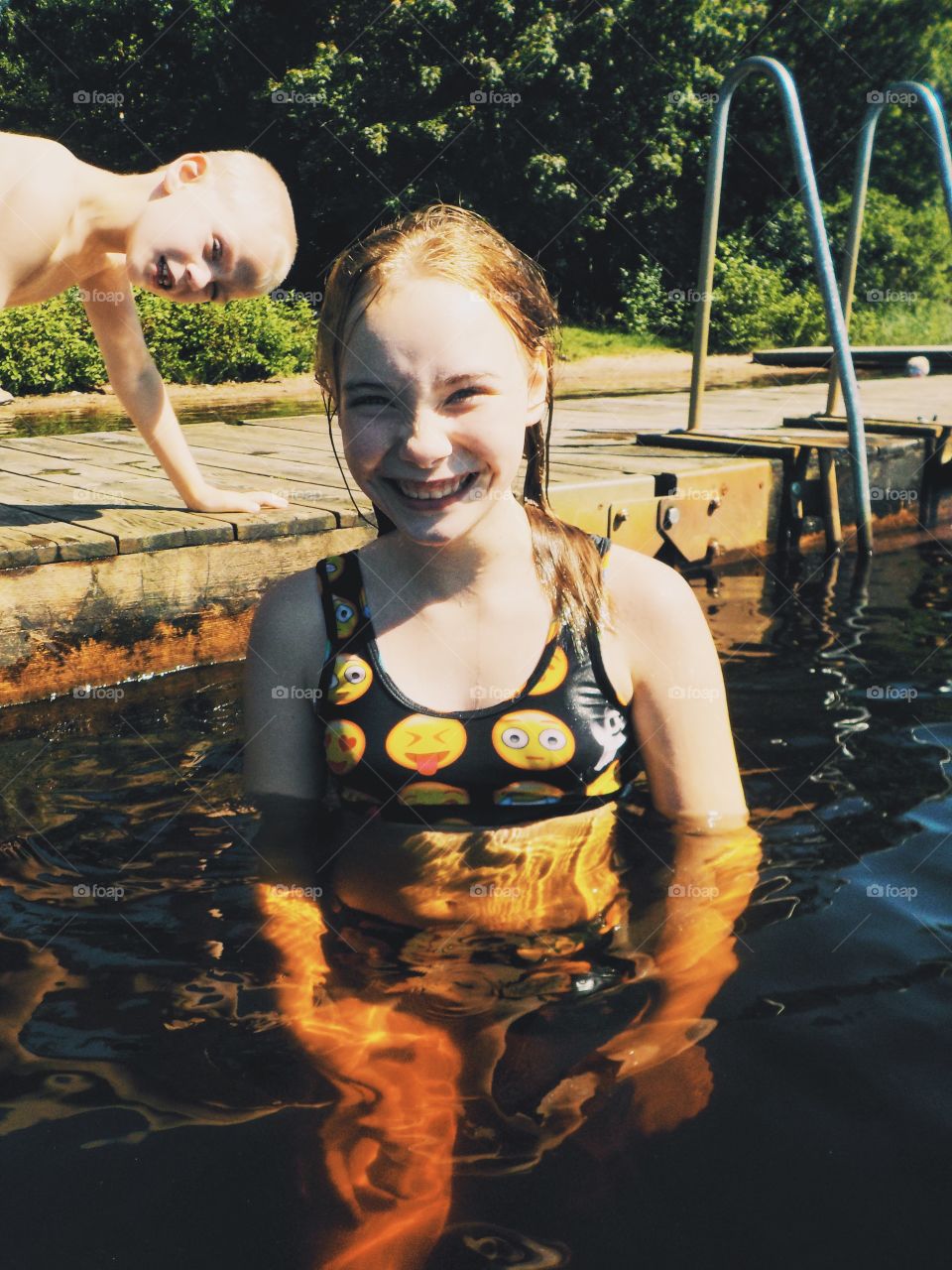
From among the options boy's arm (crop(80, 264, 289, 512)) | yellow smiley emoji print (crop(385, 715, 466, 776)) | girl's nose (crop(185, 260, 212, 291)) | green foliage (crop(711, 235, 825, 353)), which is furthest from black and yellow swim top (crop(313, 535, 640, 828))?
green foliage (crop(711, 235, 825, 353))

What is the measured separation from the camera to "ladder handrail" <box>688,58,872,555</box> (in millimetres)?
6168

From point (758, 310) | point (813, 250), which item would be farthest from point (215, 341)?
point (758, 310)

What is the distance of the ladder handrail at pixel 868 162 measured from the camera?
6.12 m

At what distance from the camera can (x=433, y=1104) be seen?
1.90 m

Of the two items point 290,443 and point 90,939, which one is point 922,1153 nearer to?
point 90,939

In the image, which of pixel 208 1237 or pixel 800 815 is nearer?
pixel 208 1237

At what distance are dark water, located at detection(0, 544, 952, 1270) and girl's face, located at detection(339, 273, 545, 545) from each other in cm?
86

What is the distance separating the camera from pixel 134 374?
174 inches

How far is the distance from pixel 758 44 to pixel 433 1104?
28.5 meters

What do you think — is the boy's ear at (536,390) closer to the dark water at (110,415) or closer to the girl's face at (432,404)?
the girl's face at (432,404)

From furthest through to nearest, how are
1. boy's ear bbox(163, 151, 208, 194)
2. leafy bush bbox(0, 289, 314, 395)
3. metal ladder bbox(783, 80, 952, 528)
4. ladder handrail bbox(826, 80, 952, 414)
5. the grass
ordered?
the grass → leafy bush bbox(0, 289, 314, 395) → metal ladder bbox(783, 80, 952, 528) → ladder handrail bbox(826, 80, 952, 414) → boy's ear bbox(163, 151, 208, 194)

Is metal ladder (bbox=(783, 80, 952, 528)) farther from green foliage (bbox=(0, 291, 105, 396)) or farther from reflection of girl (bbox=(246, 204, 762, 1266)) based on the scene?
green foliage (bbox=(0, 291, 105, 396))

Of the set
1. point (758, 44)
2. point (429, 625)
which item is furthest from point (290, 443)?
point (758, 44)

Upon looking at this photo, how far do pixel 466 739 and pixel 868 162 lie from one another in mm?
6357
